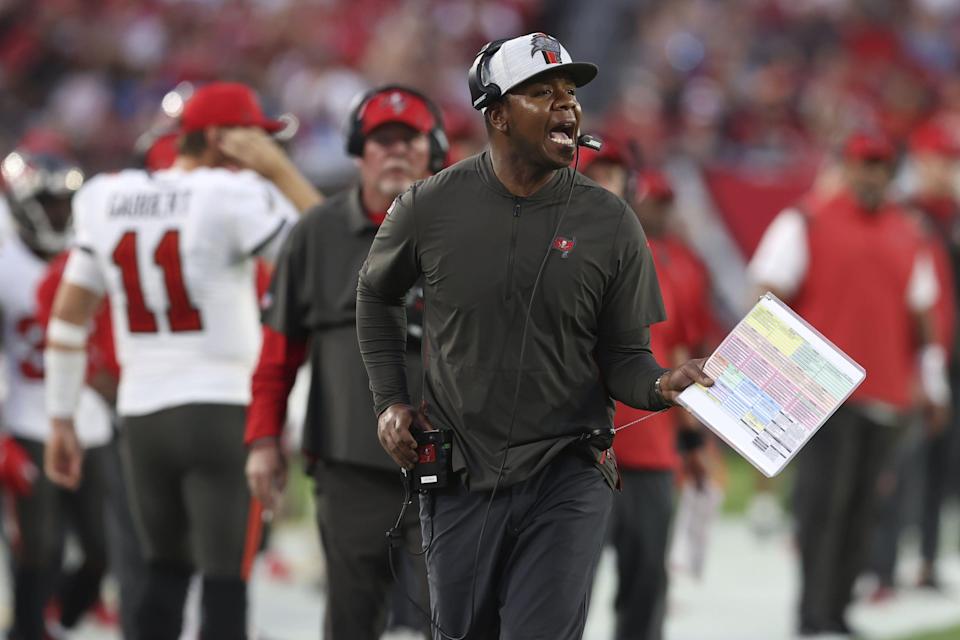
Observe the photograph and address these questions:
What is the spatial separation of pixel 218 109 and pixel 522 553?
2.38m

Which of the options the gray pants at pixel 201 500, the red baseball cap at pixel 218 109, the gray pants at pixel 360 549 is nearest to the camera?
the gray pants at pixel 360 549

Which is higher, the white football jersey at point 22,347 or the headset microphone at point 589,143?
the headset microphone at point 589,143

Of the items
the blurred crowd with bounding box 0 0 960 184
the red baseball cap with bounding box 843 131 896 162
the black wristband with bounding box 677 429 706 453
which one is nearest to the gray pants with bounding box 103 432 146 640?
the black wristband with bounding box 677 429 706 453

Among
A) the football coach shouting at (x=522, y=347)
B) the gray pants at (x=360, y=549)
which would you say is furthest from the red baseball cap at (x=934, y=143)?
the football coach shouting at (x=522, y=347)

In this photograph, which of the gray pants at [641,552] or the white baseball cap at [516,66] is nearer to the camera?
the white baseball cap at [516,66]

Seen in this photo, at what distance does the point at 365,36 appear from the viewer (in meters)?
16.6

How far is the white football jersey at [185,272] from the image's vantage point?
5.62 metres

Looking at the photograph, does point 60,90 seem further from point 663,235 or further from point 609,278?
point 609,278

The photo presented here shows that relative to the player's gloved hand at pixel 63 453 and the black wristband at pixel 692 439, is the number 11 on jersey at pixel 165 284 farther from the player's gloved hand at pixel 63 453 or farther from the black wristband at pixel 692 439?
the black wristband at pixel 692 439

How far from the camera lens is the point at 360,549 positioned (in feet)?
16.8

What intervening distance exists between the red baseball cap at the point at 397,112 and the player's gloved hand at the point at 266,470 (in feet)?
3.50

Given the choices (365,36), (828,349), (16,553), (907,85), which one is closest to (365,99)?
(828,349)

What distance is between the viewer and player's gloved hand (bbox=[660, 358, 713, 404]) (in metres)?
3.90

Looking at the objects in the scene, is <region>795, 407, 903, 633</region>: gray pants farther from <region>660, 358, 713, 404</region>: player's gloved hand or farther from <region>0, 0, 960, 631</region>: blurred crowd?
<region>0, 0, 960, 631</region>: blurred crowd
